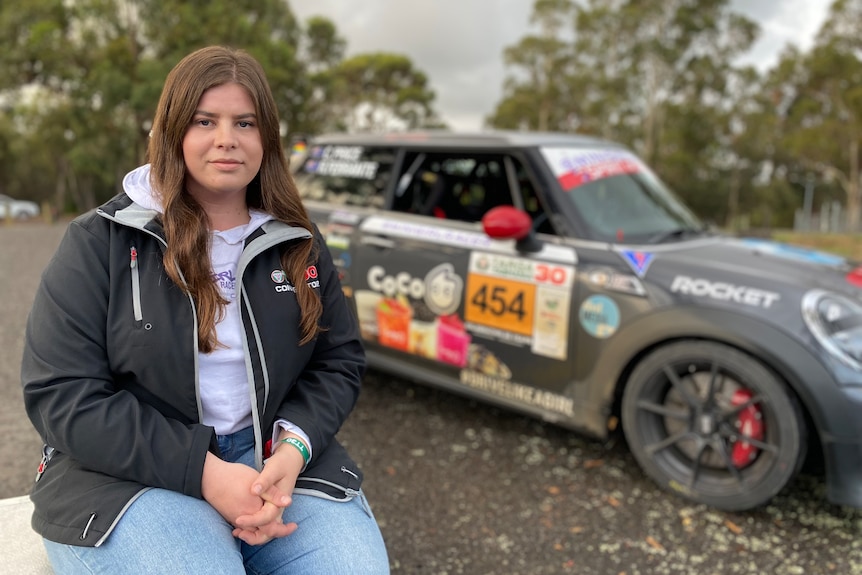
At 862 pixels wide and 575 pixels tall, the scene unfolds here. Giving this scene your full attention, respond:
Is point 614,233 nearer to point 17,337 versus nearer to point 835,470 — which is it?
point 835,470

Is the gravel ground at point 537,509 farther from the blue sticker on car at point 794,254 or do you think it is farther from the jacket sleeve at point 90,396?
the jacket sleeve at point 90,396

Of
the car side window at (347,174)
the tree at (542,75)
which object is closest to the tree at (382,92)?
the tree at (542,75)

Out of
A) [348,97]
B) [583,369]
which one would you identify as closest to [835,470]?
[583,369]

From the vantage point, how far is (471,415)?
408 centimetres

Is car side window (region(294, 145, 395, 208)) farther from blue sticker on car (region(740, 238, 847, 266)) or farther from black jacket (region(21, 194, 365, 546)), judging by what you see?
black jacket (region(21, 194, 365, 546))

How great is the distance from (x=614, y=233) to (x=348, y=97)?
39.5 m

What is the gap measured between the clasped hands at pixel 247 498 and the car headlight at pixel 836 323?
2.24 m

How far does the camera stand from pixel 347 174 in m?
4.48

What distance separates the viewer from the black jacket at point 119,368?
56.3 inches

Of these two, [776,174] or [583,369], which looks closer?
[583,369]

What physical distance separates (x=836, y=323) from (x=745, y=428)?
0.59 meters

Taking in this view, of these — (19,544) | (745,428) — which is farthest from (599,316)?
(19,544)

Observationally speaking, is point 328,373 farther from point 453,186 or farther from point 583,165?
point 453,186

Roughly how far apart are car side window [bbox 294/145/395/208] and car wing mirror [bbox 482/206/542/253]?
1.07m
